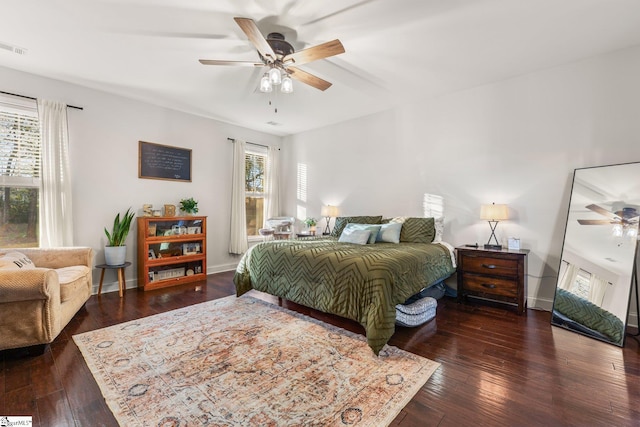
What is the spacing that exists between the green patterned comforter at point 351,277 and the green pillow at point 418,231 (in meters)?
0.31

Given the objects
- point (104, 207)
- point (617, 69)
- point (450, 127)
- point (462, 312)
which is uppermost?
point (617, 69)

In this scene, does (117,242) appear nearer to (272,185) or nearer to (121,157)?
(121,157)

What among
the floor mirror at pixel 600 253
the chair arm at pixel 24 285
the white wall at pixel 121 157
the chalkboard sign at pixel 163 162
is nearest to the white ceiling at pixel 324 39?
the white wall at pixel 121 157

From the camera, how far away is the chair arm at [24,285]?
6.48 ft

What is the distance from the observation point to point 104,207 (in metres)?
3.87

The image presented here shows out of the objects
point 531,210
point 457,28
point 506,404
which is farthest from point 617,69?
point 506,404

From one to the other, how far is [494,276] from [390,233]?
1257 mm

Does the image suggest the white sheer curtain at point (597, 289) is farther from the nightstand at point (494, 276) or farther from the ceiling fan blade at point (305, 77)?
the ceiling fan blade at point (305, 77)

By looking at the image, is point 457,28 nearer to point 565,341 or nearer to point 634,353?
point 565,341

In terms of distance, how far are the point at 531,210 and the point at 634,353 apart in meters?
1.58

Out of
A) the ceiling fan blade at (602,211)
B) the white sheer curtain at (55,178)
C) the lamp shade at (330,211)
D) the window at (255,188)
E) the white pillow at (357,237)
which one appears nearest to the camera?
the ceiling fan blade at (602,211)

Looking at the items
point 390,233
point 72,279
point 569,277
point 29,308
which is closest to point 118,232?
point 72,279

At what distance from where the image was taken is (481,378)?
73.3 inches

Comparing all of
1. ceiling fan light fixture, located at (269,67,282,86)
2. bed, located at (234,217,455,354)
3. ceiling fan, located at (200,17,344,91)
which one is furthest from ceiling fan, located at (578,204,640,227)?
ceiling fan light fixture, located at (269,67,282,86)
